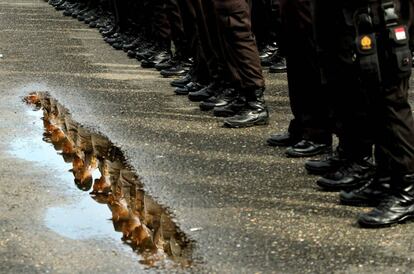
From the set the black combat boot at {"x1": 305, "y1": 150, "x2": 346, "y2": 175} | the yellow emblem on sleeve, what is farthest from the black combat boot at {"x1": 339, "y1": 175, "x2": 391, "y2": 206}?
the yellow emblem on sleeve

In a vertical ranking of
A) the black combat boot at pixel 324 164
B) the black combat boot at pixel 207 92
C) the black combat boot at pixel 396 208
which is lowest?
the black combat boot at pixel 207 92

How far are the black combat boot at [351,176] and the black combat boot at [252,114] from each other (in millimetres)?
1640

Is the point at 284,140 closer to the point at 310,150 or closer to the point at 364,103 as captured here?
the point at 310,150

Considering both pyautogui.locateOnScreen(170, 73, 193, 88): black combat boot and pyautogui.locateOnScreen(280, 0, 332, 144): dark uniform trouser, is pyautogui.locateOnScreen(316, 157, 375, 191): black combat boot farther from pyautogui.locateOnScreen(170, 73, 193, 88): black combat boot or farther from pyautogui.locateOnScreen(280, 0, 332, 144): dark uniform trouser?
pyautogui.locateOnScreen(170, 73, 193, 88): black combat boot

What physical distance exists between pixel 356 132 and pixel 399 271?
4.07 ft

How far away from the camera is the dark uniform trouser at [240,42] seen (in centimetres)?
690

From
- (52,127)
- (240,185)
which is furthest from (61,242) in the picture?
(52,127)

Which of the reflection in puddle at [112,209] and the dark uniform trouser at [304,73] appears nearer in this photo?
the reflection in puddle at [112,209]

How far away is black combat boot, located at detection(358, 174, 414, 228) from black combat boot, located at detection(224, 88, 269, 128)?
7.44ft

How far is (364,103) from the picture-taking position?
5.21 meters

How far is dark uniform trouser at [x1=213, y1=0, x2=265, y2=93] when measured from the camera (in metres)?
6.90

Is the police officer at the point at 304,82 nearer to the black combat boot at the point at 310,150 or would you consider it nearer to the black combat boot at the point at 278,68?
the black combat boot at the point at 310,150

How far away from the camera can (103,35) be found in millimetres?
12773

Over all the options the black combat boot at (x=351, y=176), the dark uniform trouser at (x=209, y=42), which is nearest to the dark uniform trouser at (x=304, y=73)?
the black combat boot at (x=351, y=176)
